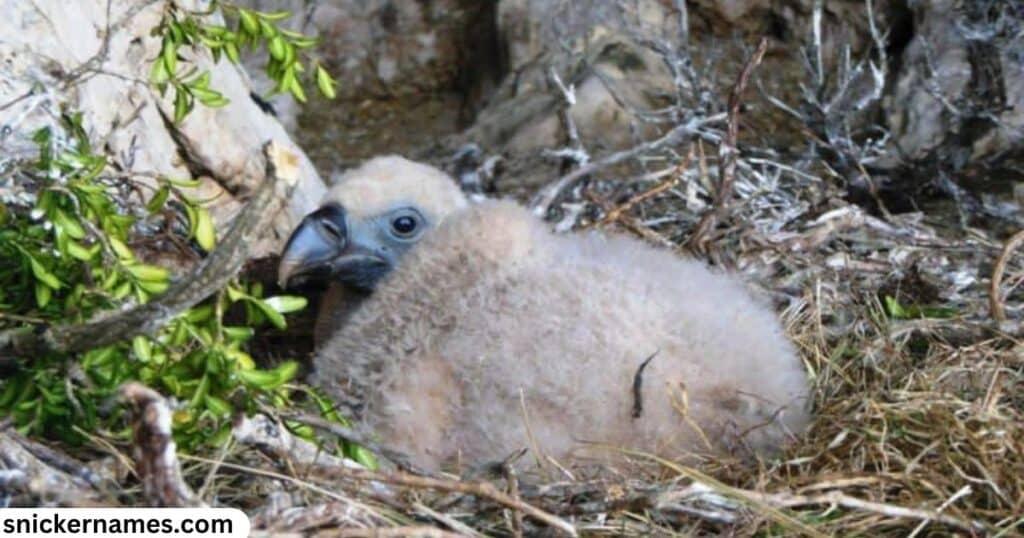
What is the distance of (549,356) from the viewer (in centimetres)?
300

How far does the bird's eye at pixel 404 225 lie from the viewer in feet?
12.2

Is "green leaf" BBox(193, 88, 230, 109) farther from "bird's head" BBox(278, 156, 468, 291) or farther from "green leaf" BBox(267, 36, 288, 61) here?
"bird's head" BBox(278, 156, 468, 291)

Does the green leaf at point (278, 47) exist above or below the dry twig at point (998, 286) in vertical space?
above

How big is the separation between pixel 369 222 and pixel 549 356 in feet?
2.77

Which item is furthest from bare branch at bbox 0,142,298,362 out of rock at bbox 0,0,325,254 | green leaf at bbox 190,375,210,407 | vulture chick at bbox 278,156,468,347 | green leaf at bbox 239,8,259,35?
rock at bbox 0,0,325,254

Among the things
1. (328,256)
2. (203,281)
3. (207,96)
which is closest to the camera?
(203,281)

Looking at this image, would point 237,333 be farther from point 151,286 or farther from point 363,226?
point 363,226

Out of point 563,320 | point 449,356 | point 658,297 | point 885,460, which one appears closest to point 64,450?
point 449,356

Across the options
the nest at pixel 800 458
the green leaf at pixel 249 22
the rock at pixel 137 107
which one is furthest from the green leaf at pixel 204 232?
the rock at pixel 137 107

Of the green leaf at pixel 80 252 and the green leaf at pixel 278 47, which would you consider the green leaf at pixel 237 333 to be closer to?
the green leaf at pixel 80 252

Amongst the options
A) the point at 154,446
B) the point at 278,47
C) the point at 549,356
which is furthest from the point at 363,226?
the point at 154,446

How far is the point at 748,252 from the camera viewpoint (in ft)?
13.0

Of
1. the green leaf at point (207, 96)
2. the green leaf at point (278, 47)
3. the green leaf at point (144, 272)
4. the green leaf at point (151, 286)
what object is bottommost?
the green leaf at point (151, 286)

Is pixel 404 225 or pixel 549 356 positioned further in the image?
pixel 404 225
